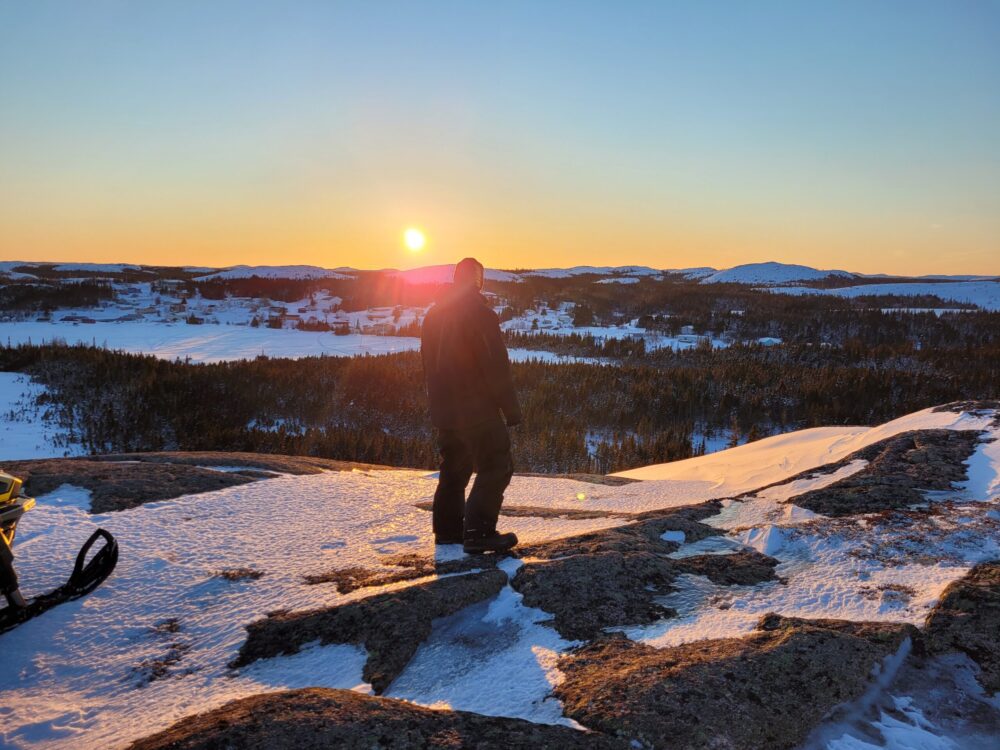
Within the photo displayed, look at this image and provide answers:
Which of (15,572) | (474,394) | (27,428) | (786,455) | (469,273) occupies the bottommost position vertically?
(27,428)

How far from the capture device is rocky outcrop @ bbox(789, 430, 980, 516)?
3.71 meters

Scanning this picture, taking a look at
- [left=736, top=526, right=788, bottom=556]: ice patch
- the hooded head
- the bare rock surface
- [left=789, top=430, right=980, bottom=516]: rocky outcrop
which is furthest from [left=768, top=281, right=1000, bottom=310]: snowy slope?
the bare rock surface

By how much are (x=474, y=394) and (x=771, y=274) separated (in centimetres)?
8700

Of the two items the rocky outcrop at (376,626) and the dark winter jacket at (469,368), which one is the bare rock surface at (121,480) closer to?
the rocky outcrop at (376,626)

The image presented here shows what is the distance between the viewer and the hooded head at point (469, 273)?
3580 mm

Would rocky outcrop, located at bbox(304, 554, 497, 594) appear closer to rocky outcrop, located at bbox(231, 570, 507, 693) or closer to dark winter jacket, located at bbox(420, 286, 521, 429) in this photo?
rocky outcrop, located at bbox(231, 570, 507, 693)

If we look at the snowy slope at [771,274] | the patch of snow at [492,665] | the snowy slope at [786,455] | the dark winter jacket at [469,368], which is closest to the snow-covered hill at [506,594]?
the patch of snow at [492,665]

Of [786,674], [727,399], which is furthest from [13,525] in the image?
[727,399]

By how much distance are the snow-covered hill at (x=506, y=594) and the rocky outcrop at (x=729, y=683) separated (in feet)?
0.05

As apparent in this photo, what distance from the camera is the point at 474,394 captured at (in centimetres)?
350

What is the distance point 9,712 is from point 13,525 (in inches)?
42.9

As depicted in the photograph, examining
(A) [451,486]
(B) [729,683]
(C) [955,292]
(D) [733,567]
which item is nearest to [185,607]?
(A) [451,486]

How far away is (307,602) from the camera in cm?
279

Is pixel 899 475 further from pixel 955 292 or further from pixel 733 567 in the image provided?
pixel 955 292
